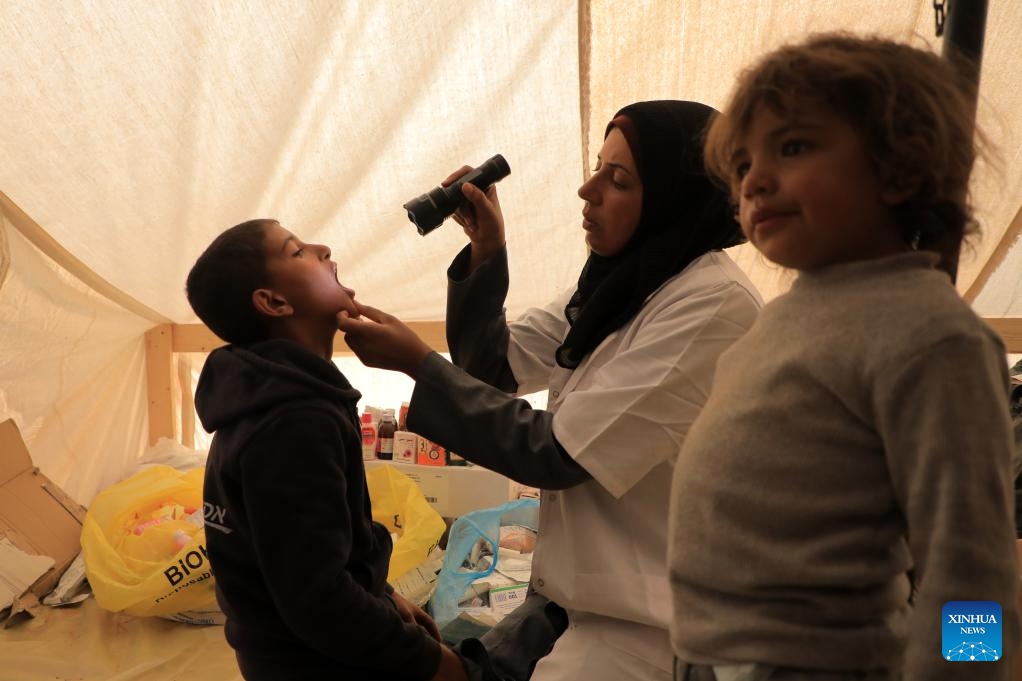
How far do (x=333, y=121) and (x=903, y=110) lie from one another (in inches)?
50.4

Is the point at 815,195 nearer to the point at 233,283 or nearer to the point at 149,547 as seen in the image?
the point at 233,283

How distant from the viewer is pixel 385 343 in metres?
1.04

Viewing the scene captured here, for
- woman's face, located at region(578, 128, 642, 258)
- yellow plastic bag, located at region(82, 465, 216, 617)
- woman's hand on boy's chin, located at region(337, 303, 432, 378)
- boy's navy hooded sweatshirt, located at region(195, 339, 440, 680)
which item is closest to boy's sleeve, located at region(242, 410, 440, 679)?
→ boy's navy hooded sweatshirt, located at region(195, 339, 440, 680)

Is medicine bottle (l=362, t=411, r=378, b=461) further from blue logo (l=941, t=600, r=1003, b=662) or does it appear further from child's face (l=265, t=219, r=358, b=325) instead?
blue logo (l=941, t=600, r=1003, b=662)

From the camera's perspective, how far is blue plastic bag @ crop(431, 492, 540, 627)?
1.72m

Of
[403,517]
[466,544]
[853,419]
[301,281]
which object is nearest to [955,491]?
[853,419]

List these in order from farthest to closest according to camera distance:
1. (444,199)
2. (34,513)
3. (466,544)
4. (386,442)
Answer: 1. (386,442)
2. (34,513)
3. (466,544)
4. (444,199)

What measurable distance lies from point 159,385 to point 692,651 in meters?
2.26

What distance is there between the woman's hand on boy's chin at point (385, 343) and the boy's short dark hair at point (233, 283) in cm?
11

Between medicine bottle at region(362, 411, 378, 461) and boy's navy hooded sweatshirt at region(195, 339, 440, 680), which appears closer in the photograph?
boy's navy hooded sweatshirt at region(195, 339, 440, 680)

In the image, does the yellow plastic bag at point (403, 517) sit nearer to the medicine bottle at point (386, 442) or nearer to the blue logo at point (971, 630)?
the medicine bottle at point (386, 442)

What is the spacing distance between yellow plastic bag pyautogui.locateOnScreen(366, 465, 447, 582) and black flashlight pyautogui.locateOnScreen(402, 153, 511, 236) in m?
0.85

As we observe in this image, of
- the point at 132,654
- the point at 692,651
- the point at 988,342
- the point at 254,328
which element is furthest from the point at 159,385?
the point at 988,342

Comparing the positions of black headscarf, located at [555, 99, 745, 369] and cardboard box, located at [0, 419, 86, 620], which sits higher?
black headscarf, located at [555, 99, 745, 369]
